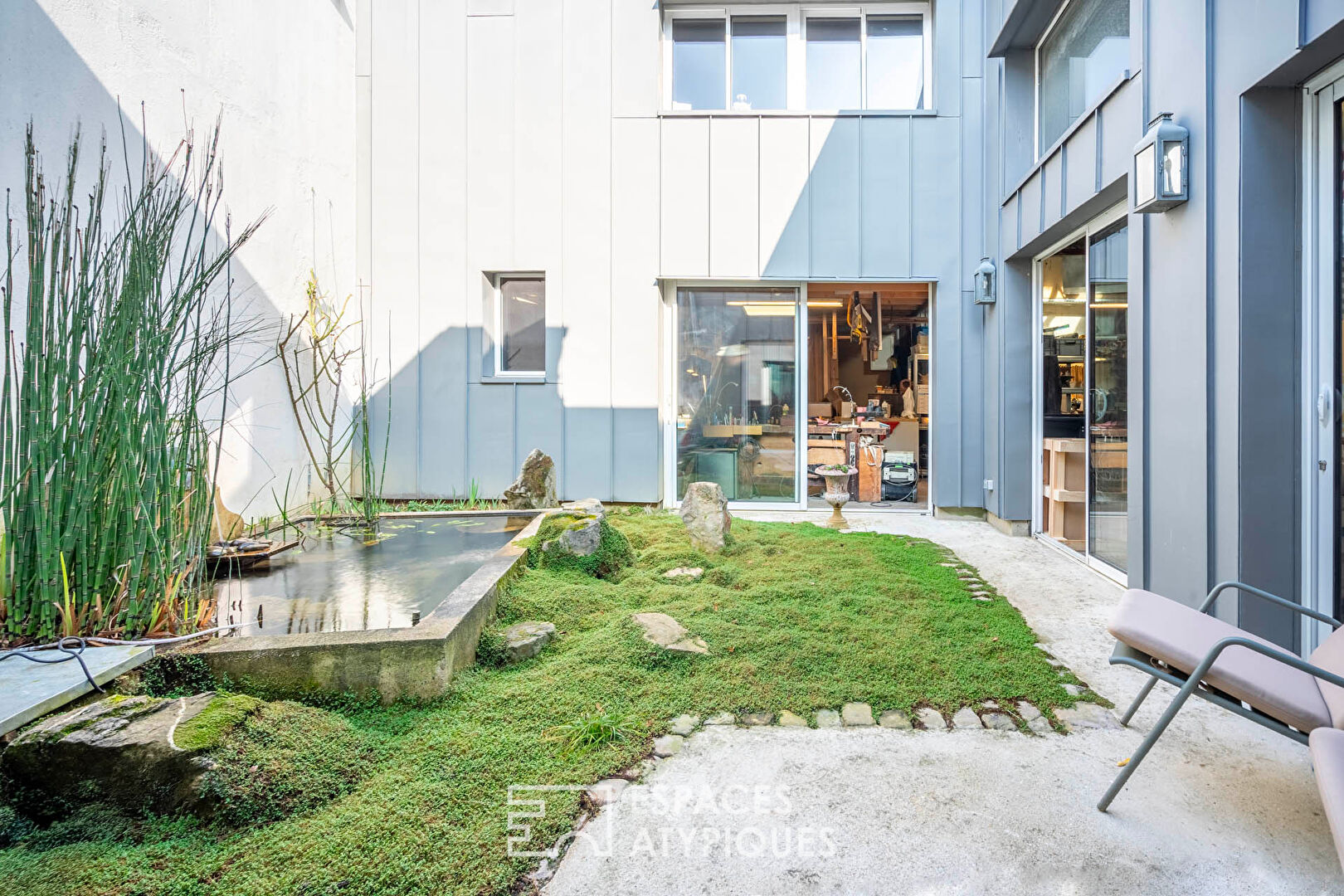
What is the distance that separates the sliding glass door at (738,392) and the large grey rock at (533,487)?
173 cm

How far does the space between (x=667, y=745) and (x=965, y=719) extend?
3.24ft

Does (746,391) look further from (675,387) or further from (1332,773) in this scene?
(1332,773)

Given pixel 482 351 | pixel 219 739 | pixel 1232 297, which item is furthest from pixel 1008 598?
pixel 482 351

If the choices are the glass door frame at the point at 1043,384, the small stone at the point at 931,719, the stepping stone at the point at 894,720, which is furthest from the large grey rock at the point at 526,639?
the glass door frame at the point at 1043,384

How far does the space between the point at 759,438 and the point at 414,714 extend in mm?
4767

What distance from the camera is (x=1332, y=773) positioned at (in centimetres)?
127

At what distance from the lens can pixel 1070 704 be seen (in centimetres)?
236

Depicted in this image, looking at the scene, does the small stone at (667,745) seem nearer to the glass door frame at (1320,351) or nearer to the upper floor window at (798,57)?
the glass door frame at (1320,351)

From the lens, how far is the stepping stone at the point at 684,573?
12.3 feet

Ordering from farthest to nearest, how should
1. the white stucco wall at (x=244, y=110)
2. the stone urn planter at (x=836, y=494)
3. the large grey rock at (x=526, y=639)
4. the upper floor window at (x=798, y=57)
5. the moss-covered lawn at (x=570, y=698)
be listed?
the upper floor window at (x=798, y=57) < the stone urn planter at (x=836, y=494) < the white stucco wall at (x=244, y=110) < the large grey rock at (x=526, y=639) < the moss-covered lawn at (x=570, y=698)

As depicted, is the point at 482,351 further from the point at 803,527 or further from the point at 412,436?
the point at 803,527

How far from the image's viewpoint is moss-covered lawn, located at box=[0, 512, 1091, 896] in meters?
1.48

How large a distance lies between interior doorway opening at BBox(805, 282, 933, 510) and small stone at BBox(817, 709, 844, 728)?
4518 millimetres

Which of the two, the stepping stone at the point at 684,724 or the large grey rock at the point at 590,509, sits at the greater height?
the large grey rock at the point at 590,509
